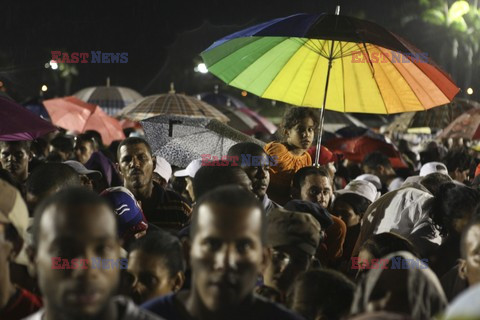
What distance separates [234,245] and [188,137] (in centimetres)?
531

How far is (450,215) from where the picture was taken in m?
5.69

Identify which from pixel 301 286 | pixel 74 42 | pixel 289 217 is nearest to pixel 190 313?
pixel 301 286

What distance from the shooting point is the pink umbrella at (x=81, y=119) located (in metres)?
14.7

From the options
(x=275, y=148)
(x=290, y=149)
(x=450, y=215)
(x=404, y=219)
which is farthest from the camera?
(x=290, y=149)

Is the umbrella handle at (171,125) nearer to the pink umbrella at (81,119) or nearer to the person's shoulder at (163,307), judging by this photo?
the person's shoulder at (163,307)

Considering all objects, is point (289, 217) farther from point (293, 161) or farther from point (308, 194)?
point (293, 161)

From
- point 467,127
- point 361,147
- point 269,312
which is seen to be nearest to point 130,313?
point 269,312

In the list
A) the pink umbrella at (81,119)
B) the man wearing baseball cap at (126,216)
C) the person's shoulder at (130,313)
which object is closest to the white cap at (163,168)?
the man wearing baseball cap at (126,216)

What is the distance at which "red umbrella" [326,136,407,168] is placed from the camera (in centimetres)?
1337

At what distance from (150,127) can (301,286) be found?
16.1 ft

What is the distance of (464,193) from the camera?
5.82 m

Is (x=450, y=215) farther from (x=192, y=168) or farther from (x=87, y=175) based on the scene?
(x=87, y=175)

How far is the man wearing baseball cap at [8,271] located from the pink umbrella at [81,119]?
10920mm

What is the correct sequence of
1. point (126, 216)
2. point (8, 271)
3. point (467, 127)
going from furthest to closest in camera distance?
point (467, 127), point (126, 216), point (8, 271)
